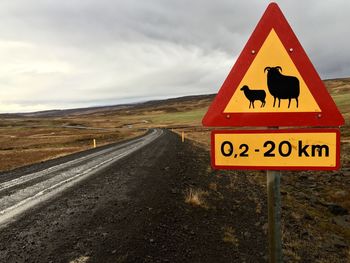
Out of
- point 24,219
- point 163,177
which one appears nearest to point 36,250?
point 24,219

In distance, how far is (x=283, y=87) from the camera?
2395 mm

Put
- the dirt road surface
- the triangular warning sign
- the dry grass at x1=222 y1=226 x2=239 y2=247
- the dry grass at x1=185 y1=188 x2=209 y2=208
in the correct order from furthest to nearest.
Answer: the dry grass at x1=185 y1=188 x2=209 y2=208, the dry grass at x1=222 y1=226 x2=239 y2=247, the dirt road surface, the triangular warning sign

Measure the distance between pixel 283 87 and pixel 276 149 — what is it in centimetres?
53

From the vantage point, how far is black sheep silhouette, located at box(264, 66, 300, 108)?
2.42m

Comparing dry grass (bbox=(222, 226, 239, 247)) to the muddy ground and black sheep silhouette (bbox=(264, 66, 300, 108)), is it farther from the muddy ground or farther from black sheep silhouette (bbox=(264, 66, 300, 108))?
black sheep silhouette (bbox=(264, 66, 300, 108))

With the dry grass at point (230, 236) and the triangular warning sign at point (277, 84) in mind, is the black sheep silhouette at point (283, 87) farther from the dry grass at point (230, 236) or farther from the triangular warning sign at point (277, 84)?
the dry grass at point (230, 236)

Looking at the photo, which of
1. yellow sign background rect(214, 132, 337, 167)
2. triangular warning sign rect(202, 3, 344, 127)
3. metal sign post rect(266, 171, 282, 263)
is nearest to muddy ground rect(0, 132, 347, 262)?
metal sign post rect(266, 171, 282, 263)

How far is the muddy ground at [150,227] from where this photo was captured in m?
5.00

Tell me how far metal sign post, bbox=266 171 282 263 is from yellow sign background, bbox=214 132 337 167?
0.13m

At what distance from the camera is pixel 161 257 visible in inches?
189

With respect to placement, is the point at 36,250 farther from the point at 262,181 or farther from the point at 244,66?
the point at 262,181

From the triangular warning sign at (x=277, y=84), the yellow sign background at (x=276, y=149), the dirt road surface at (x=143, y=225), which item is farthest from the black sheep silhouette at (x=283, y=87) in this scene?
the dirt road surface at (x=143, y=225)

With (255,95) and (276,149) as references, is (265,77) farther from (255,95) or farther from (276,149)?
(276,149)

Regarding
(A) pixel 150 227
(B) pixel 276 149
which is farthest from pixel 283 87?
(A) pixel 150 227
